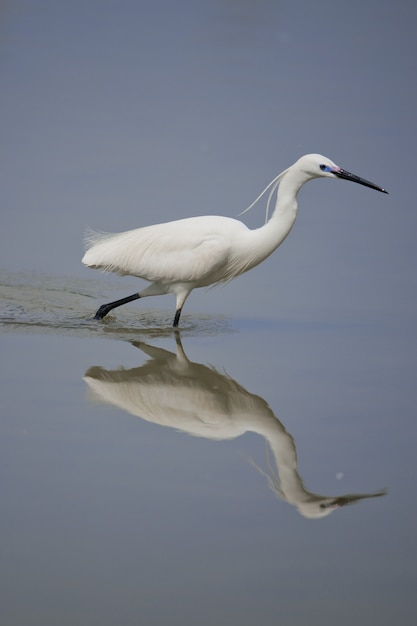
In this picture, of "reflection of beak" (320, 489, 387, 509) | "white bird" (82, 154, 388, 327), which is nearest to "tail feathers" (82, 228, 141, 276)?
"white bird" (82, 154, 388, 327)

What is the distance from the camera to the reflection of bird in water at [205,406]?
345cm

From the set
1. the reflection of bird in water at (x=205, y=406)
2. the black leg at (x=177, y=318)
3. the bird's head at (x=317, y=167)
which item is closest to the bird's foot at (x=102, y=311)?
the black leg at (x=177, y=318)

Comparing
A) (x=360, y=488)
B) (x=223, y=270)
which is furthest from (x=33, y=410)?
(x=223, y=270)

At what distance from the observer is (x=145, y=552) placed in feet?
9.53

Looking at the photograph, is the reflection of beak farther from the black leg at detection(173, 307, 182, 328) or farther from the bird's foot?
the bird's foot

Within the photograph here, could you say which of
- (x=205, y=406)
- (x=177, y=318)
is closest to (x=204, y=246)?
(x=177, y=318)

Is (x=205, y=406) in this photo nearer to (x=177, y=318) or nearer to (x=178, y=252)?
(x=177, y=318)

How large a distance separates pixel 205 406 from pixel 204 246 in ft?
6.62

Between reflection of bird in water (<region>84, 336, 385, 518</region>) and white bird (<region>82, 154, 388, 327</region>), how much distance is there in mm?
1027

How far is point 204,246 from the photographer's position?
247 inches

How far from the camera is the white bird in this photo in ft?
20.4

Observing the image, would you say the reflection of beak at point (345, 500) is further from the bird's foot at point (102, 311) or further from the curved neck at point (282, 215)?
the bird's foot at point (102, 311)

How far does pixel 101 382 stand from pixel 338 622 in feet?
7.94

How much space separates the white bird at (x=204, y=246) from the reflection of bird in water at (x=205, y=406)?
3.37ft
